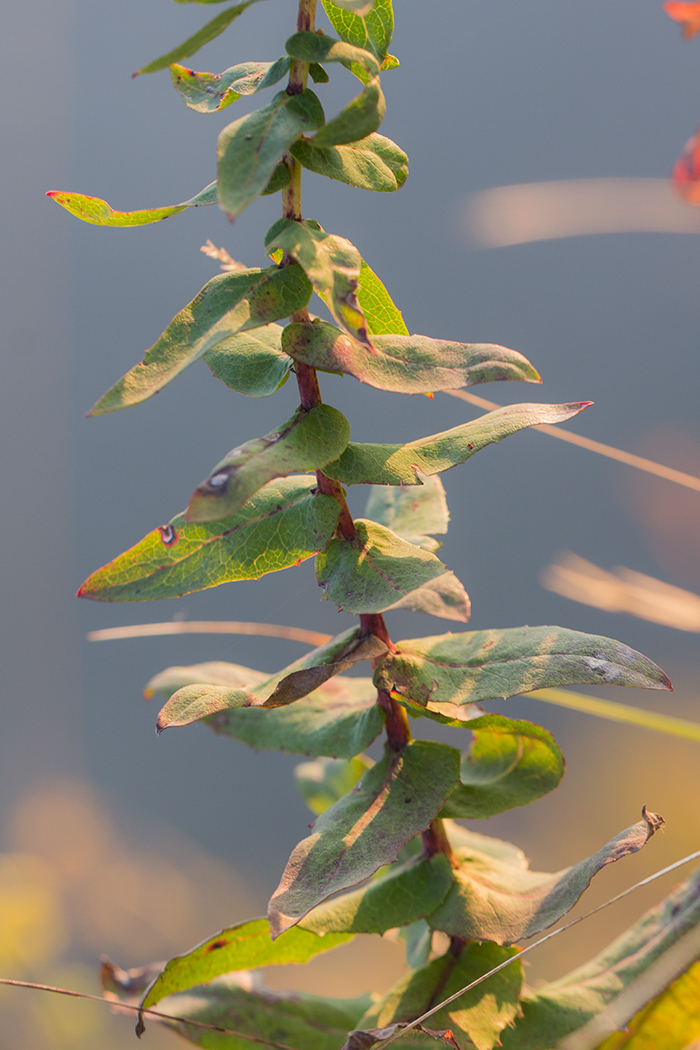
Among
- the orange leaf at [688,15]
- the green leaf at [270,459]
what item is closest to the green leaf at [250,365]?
the green leaf at [270,459]

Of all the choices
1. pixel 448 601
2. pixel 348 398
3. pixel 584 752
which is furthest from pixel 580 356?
pixel 448 601

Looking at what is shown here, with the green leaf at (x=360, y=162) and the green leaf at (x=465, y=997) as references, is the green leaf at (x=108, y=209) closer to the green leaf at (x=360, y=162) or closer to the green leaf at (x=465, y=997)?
the green leaf at (x=360, y=162)

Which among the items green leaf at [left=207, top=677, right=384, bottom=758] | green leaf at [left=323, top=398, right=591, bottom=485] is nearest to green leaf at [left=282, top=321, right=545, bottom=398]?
green leaf at [left=323, top=398, right=591, bottom=485]

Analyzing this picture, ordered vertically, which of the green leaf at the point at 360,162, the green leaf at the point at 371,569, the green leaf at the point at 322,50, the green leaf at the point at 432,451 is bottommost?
the green leaf at the point at 371,569

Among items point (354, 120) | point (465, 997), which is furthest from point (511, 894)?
point (354, 120)

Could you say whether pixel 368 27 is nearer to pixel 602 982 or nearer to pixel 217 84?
pixel 217 84

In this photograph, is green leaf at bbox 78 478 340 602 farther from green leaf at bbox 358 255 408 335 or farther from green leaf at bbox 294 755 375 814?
green leaf at bbox 294 755 375 814

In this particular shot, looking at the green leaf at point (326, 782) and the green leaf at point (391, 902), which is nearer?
the green leaf at point (391, 902)
